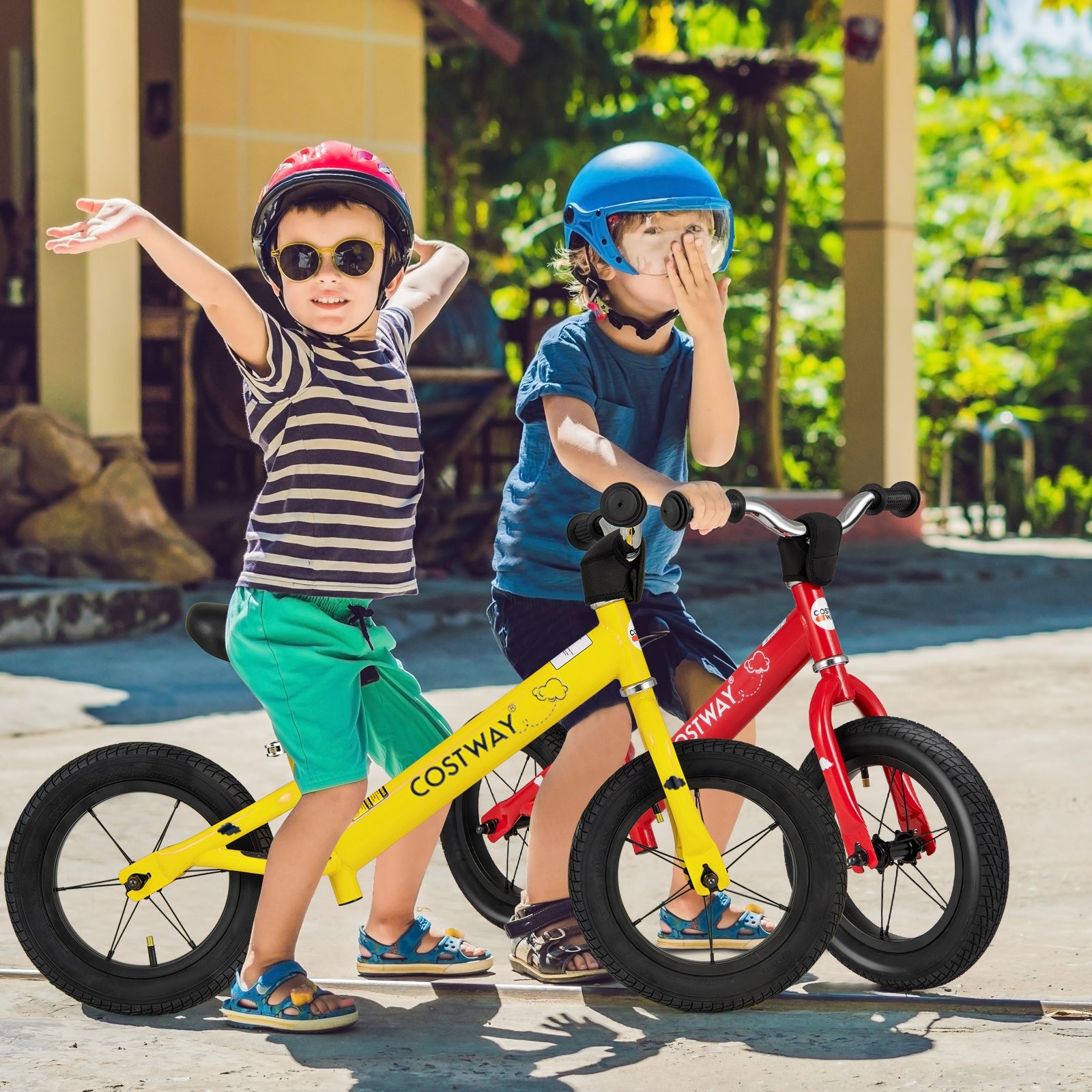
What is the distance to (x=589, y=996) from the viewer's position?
3.49 m

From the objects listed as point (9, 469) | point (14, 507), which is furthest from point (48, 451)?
point (14, 507)

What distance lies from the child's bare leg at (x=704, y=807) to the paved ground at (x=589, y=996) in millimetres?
236

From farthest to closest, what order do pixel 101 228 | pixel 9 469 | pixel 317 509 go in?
1. pixel 9 469
2. pixel 317 509
3. pixel 101 228

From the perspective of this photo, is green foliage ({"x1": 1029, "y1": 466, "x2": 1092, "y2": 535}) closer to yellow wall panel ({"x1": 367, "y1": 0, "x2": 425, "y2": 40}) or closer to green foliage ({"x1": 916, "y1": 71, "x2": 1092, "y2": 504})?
green foliage ({"x1": 916, "y1": 71, "x2": 1092, "y2": 504})

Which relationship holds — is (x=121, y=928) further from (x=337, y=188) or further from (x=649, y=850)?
(x=337, y=188)

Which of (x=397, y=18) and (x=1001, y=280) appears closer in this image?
(x=397, y=18)

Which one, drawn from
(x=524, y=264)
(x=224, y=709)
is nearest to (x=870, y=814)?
(x=224, y=709)

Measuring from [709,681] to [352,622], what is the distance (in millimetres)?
729

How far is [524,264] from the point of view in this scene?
944 inches

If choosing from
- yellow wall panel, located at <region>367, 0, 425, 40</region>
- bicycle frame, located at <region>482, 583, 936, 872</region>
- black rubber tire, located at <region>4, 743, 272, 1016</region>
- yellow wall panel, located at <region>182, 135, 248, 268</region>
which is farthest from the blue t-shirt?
yellow wall panel, located at <region>367, 0, 425, 40</region>

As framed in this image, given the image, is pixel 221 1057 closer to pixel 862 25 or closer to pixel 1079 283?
pixel 862 25

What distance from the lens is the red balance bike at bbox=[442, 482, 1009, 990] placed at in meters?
3.31

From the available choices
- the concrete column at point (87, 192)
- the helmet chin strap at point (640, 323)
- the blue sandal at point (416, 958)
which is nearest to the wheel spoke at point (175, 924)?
the blue sandal at point (416, 958)

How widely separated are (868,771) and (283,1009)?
1087 mm
